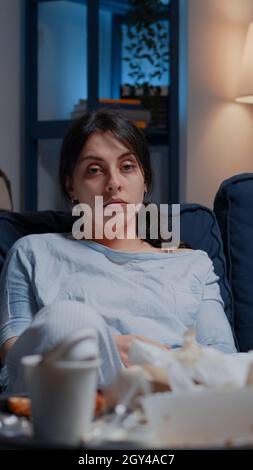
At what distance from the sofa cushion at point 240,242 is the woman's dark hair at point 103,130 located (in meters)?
0.14

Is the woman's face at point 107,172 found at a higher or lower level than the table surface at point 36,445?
higher

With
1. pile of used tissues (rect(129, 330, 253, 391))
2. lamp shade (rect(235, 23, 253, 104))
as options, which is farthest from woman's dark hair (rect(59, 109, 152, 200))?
Result: lamp shade (rect(235, 23, 253, 104))

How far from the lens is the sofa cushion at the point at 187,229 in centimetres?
191

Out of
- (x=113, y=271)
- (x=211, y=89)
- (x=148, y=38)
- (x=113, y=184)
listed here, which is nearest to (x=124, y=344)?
(x=113, y=271)

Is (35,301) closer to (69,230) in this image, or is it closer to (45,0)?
(69,230)

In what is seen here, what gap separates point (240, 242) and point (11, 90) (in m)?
2.88

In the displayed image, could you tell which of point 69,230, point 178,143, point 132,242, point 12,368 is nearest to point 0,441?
point 12,368

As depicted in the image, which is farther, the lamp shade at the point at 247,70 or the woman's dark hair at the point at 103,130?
the lamp shade at the point at 247,70

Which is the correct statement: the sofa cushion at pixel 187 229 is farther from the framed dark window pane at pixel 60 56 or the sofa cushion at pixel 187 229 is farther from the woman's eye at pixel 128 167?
the framed dark window pane at pixel 60 56

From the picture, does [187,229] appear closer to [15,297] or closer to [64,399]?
[15,297]

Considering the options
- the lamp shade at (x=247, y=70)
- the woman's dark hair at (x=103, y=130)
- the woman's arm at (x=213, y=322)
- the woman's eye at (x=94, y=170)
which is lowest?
the woman's arm at (x=213, y=322)

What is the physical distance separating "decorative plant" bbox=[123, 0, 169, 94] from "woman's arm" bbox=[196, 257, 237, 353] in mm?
2667

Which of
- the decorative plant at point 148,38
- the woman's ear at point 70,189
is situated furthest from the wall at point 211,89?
the woman's ear at point 70,189
